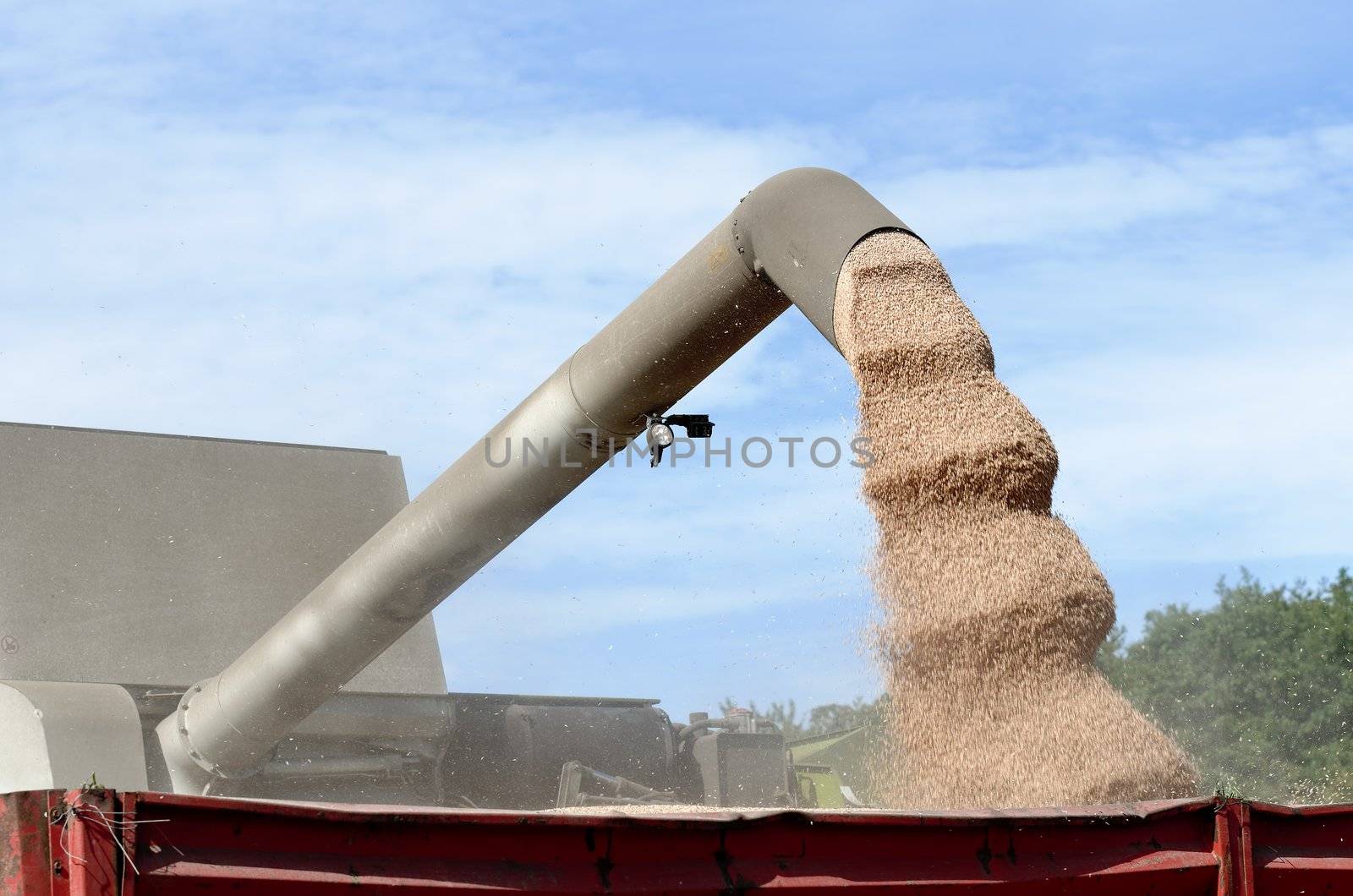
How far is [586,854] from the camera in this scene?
2416 mm

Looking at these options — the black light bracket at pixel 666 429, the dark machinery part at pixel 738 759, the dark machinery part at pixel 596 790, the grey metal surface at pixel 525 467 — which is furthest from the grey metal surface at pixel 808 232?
the dark machinery part at pixel 738 759

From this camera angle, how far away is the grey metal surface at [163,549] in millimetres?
5422

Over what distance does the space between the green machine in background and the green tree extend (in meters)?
6.28

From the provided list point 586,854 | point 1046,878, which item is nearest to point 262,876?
point 586,854

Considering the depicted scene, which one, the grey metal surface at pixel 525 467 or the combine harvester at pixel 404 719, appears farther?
the grey metal surface at pixel 525 467

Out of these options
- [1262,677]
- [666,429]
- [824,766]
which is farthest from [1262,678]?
[666,429]

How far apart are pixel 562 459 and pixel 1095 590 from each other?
5.68 ft

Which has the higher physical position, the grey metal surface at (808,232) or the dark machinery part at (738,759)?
the grey metal surface at (808,232)

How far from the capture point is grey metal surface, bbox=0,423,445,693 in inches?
213

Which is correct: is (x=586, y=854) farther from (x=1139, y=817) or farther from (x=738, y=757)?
(x=738, y=757)

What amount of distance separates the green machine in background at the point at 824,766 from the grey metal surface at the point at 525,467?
2427mm

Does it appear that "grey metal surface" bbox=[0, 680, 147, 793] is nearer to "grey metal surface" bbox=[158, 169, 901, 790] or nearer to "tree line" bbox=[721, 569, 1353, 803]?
"grey metal surface" bbox=[158, 169, 901, 790]

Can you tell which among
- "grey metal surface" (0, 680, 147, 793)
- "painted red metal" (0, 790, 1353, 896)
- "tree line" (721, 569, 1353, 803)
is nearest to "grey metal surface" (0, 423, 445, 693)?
"grey metal surface" (0, 680, 147, 793)

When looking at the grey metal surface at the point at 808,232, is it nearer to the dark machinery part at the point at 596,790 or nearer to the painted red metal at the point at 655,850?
the painted red metal at the point at 655,850
